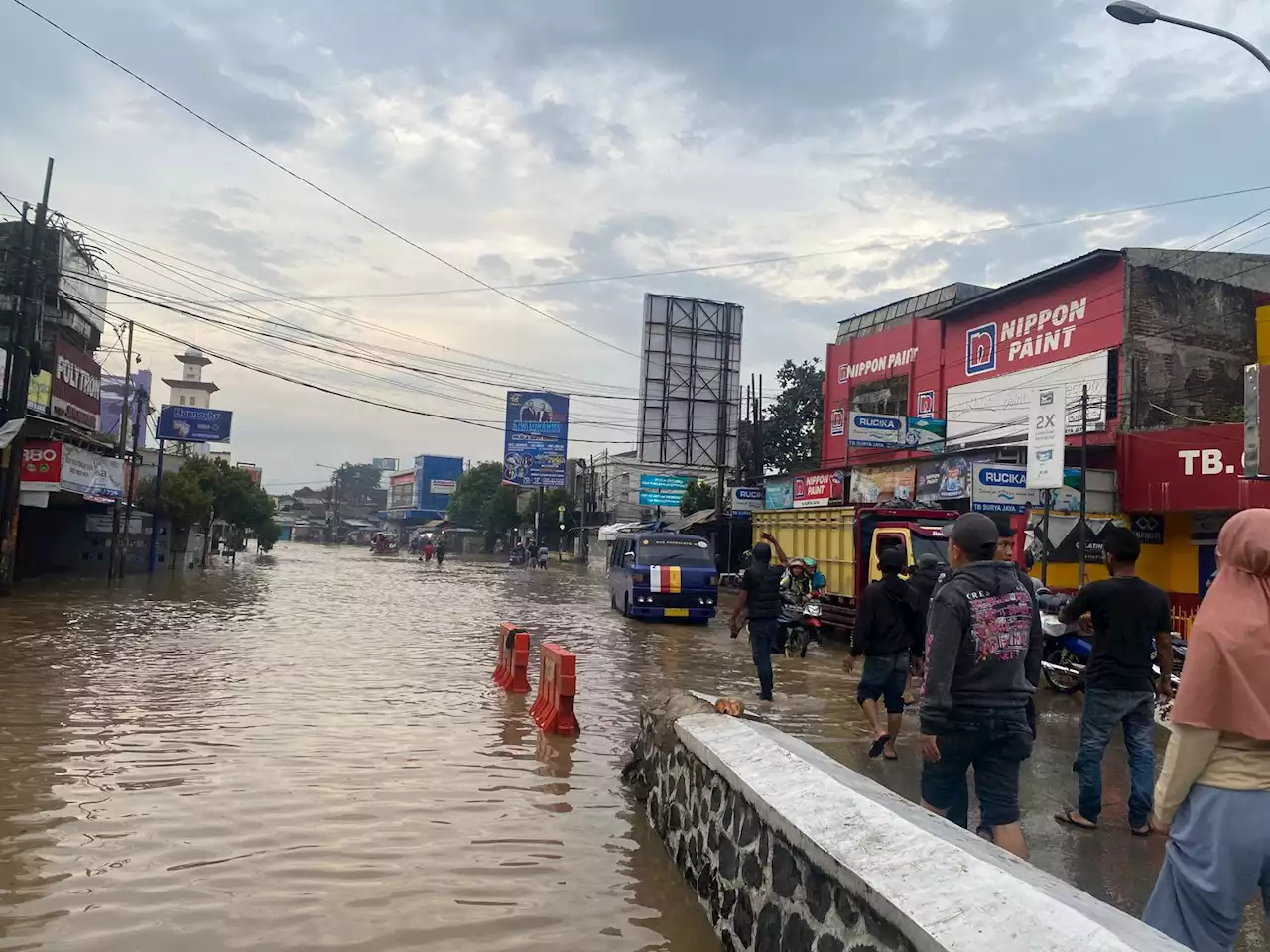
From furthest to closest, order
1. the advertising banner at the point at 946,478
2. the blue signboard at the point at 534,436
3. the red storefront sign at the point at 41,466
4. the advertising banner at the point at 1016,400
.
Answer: the blue signboard at the point at 534,436 → the advertising banner at the point at 946,478 → the advertising banner at the point at 1016,400 → the red storefront sign at the point at 41,466

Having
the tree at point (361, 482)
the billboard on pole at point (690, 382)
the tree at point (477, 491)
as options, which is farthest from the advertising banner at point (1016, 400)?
the tree at point (361, 482)

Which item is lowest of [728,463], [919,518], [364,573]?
[364,573]

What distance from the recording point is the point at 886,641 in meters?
7.68

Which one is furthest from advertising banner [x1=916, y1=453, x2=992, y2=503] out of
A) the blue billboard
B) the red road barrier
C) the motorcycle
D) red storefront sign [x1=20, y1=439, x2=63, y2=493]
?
the blue billboard

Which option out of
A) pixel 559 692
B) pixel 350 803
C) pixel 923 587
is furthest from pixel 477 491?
pixel 350 803

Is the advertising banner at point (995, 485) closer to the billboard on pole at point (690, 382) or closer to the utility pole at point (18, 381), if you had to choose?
the billboard on pole at point (690, 382)

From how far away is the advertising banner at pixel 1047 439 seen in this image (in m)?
16.6

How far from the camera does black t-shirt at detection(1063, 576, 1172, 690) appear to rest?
560 cm

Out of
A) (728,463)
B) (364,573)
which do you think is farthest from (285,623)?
(728,463)

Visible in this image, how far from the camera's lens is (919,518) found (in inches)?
663

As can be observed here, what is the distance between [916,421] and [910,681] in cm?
1492

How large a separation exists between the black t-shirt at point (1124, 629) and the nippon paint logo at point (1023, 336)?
20.4 metres

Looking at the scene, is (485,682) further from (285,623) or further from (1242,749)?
(1242,749)

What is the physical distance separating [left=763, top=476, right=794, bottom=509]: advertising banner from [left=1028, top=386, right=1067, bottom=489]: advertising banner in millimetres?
14846
